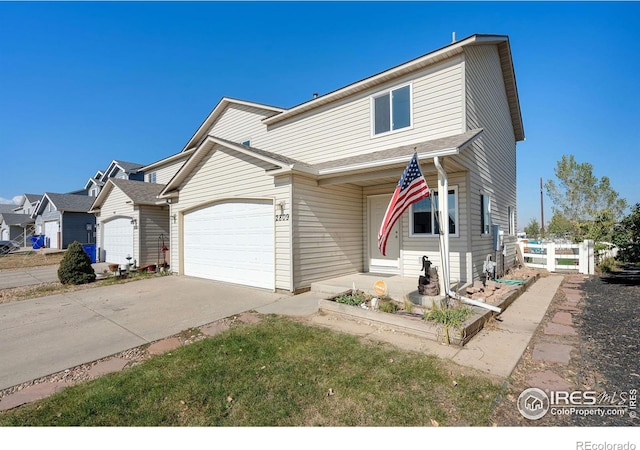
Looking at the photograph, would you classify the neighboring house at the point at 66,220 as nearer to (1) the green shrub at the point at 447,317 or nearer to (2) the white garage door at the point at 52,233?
(2) the white garage door at the point at 52,233

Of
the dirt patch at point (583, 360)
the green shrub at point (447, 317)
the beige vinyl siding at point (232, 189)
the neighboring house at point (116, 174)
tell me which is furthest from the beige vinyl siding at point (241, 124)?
A: the dirt patch at point (583, 360)

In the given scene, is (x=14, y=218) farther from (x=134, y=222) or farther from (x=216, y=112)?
(x=216, y=112)

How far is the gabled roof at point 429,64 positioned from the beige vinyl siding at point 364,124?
6.5 inches

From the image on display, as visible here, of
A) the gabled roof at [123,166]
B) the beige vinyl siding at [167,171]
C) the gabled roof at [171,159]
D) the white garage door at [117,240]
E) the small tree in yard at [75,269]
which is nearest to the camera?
the small tree in yard at [75,269]

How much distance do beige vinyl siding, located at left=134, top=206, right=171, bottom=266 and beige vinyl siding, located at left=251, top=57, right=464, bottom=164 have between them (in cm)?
662

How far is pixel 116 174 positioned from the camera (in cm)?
2562

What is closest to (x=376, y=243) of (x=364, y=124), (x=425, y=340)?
(x=364, y=124)

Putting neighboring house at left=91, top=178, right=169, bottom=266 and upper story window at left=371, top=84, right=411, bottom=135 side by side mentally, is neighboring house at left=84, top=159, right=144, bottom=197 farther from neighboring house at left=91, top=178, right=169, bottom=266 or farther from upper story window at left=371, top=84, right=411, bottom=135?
upper story window at left=371, top=84, right=411, bottom=135

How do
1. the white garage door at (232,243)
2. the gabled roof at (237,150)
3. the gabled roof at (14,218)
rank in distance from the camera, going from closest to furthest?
the gabled roof at (237,150), the white garage door at (232,243), the gabled roof at (14,218)

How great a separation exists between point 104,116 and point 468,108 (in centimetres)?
1648

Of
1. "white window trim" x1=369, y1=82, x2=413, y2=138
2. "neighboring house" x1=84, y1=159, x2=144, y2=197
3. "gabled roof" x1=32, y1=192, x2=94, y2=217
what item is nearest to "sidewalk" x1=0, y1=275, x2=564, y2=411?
"white window trim" x1=369, y1=82, x2=413, y2=138

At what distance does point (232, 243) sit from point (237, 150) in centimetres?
297

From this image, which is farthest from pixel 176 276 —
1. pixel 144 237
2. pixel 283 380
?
pixel 283 380

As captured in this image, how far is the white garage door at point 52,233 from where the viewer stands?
78.0 ft
